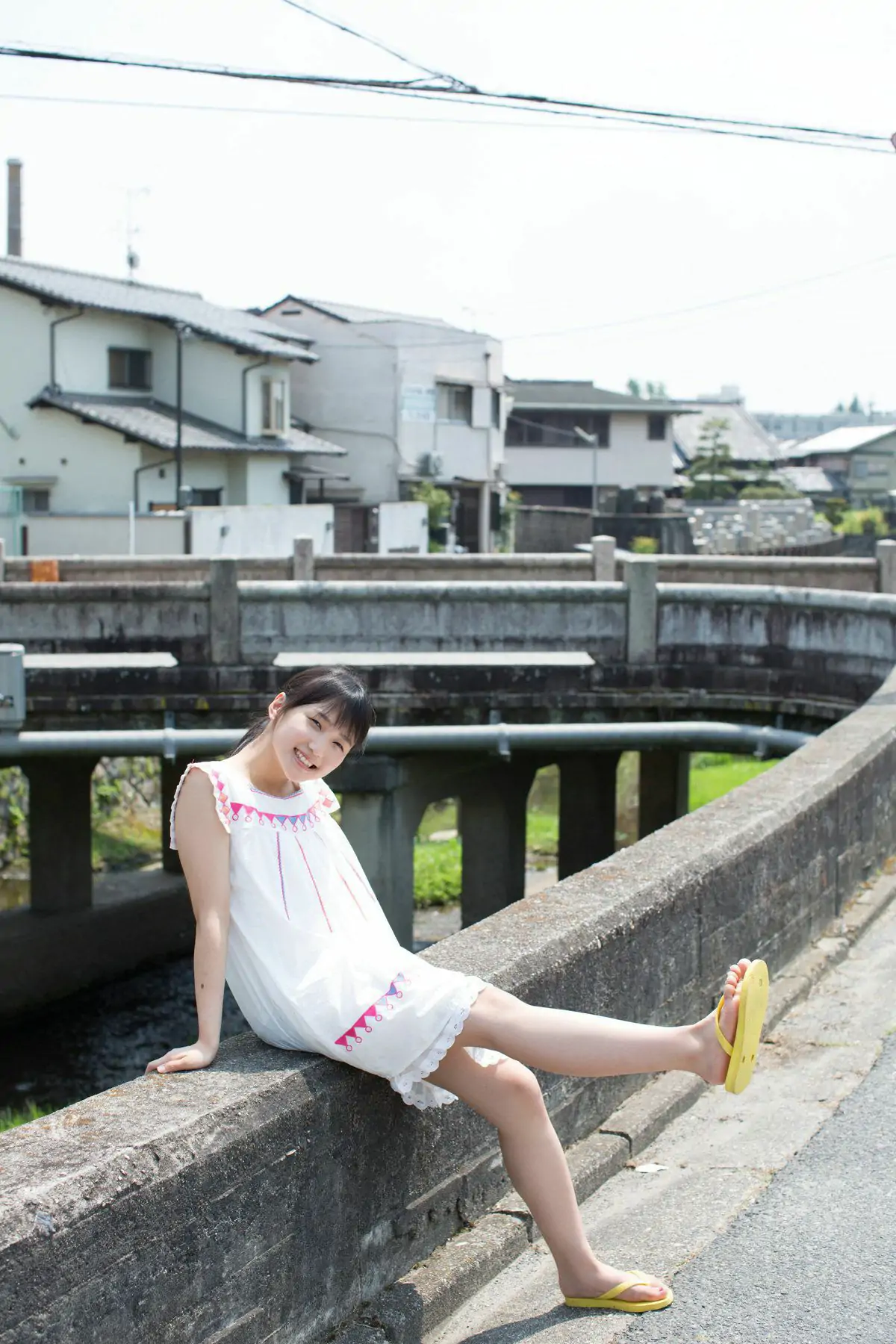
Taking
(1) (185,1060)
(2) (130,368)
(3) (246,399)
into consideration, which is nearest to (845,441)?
(3) (246,399)

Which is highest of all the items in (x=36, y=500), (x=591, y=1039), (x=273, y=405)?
(x=273, y=405)

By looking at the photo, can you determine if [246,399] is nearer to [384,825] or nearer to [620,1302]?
[384,825]

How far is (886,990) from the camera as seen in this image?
6133 millimetres

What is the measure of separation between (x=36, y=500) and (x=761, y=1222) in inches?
1274

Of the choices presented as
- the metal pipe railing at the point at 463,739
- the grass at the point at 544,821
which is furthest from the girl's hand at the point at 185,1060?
the grass at the point at 544,821

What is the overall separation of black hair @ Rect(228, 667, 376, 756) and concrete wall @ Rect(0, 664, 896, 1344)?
29.8 inches

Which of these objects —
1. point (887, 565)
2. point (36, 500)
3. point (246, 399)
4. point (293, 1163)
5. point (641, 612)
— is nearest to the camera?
point (293, 1163)

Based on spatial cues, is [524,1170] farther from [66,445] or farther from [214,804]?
[66,445]

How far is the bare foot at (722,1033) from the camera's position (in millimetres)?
A: 3498

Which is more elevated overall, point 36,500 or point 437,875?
point 36,500

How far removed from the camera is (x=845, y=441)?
82.8m

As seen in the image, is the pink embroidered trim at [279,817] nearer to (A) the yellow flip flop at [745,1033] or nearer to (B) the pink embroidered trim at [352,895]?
(B) the pink embroidered trim at [352,895]

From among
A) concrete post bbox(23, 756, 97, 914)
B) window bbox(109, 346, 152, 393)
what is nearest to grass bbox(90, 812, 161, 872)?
concrete post bbox(23, 756, 97, 914)

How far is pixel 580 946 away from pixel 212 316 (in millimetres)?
36412
